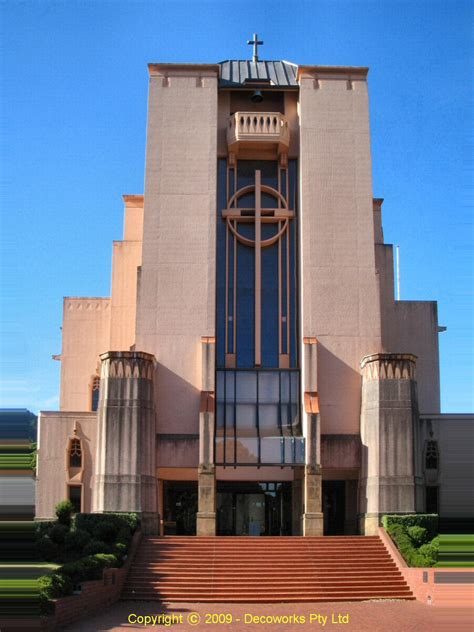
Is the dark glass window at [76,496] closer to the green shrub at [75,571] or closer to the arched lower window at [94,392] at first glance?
the arched lower window at [94,392]

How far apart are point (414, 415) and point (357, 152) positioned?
40.5 ft

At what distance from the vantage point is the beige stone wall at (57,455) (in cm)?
3528

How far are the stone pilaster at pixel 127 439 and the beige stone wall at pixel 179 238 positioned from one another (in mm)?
1569

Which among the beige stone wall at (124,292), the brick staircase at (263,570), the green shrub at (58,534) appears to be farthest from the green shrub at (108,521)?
the beige stone wall at (124,292)

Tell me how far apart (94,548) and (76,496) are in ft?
32.6

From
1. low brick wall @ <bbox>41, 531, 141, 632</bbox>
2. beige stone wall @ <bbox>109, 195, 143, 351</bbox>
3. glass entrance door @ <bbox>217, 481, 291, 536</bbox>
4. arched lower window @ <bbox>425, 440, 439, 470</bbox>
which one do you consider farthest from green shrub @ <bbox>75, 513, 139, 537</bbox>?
arched lower window @ <bbox>425, 440, 439, 470</bbox>

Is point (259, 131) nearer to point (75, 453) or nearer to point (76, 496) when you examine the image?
point (75, 453)

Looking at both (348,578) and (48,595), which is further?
(348,578)

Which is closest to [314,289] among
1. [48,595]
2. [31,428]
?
[48,595]

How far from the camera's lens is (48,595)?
18.2m

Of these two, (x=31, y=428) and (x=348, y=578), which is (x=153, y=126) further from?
(x=31, y=428)

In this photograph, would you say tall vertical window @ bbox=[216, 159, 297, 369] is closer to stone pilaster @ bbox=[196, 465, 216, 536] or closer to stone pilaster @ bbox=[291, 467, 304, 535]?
stone pilaster @ bbox=[291, 467, 304, 535]

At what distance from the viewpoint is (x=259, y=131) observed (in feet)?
120

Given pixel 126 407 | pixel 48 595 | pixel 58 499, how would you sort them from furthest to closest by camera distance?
pixel 58 499 → pixel 126 407 → pixel 48 595
